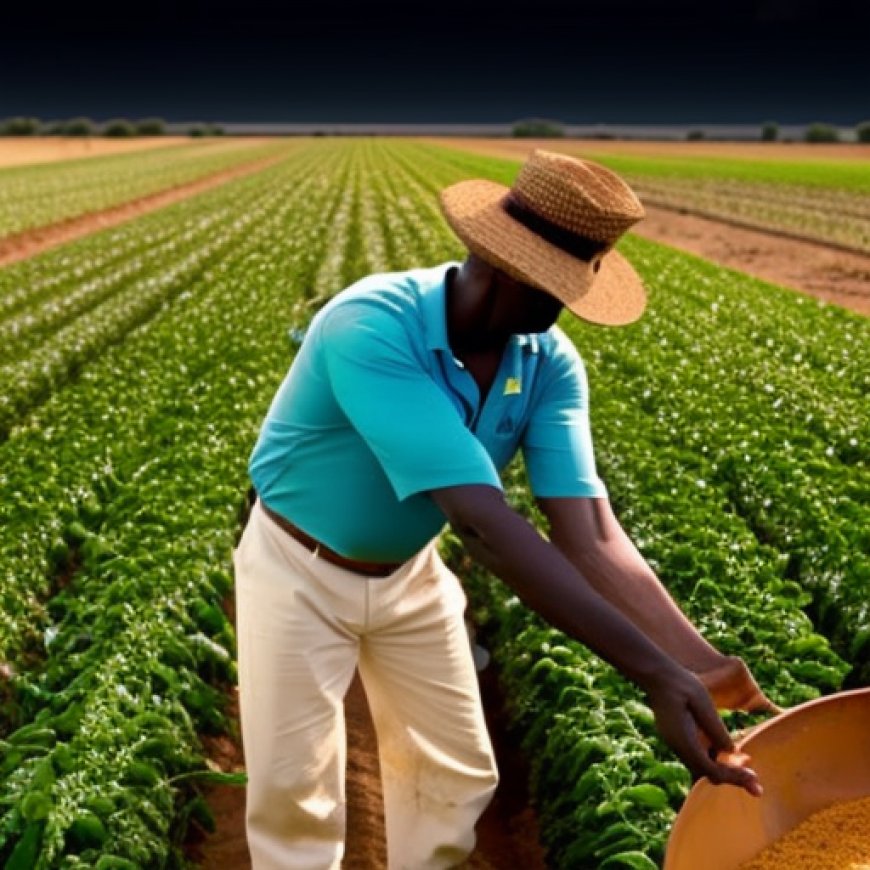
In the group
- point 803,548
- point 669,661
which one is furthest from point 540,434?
point 803,548

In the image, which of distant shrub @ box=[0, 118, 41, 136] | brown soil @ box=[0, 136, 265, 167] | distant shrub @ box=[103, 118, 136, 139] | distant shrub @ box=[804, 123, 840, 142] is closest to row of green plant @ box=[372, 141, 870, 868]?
brown soil @ box=[0, 136, 265, 167]

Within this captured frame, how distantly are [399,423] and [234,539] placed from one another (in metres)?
4.73

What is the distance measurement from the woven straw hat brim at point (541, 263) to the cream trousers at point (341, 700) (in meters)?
0.97

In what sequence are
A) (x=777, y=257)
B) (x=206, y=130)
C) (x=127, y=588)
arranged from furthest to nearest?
(x=206, y=130), (x=777, y=257), (x=127, y=588)

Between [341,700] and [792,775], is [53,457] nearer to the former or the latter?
[341,700]

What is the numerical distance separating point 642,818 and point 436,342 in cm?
193

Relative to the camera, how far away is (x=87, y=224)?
101 feet

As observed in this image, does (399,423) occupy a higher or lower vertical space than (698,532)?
higher

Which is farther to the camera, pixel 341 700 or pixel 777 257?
pixel 777 257

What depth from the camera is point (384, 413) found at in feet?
8.84

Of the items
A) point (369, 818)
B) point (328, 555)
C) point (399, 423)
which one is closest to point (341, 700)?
point (328, 555)

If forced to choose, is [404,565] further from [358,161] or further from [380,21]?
[380,21]

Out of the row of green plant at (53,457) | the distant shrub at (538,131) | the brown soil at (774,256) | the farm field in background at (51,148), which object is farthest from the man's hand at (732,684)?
the distant shrub at (538,131)

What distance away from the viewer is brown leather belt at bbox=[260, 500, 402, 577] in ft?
10.7
